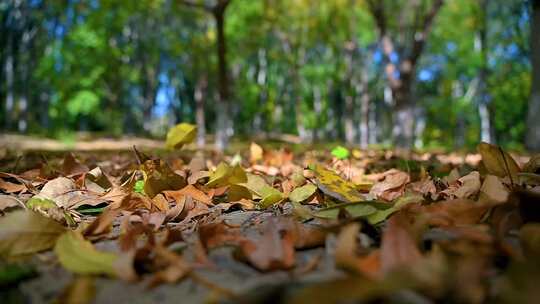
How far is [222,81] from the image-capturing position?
10.5 meters

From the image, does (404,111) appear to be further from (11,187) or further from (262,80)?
(262,80)

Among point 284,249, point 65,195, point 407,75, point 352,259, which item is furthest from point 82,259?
point 407,75

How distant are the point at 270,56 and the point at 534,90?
22665 millimetres

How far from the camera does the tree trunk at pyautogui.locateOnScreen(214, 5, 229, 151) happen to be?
1002 centimetres

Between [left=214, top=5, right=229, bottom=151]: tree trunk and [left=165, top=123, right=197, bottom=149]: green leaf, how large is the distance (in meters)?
8.18

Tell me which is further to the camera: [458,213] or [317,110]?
[317,110]

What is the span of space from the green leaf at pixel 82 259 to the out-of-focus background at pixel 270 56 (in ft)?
30.9

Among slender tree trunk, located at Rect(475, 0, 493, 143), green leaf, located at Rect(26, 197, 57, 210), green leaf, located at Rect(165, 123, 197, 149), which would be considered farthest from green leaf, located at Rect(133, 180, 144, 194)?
slender tree trunk, located at Rect(475, 0, 493, 143)

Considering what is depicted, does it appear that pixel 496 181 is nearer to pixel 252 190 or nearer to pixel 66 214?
pixel 252 190

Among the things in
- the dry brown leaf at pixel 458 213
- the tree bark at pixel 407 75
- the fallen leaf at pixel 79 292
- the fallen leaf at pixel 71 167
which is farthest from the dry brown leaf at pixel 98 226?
the tree bark at pixel 407 75

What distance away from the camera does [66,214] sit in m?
1.21

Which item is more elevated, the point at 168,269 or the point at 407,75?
the point at 407,75

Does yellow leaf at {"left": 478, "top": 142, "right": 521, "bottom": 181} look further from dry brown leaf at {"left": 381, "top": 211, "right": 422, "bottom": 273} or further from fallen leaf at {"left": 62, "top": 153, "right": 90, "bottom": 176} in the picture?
fallen leaf at {"left": 62, "top": 153, "right": 90, "bottom": 176}

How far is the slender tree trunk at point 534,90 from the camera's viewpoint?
21.1ft
